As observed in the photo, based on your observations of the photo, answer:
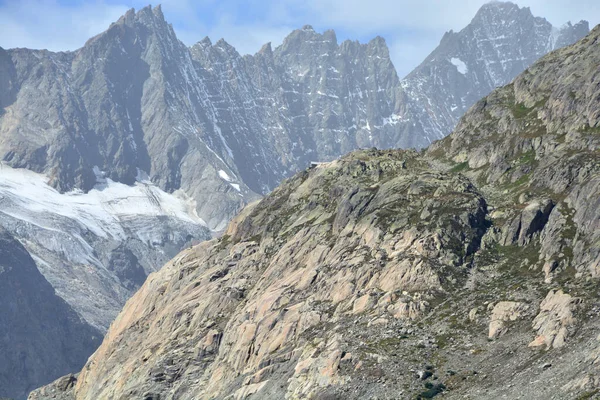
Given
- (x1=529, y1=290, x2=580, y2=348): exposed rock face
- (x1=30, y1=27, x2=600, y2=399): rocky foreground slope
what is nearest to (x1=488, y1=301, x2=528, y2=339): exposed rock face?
(x1=30, y1=27, x2=600, y2=399): rocky foreground slope

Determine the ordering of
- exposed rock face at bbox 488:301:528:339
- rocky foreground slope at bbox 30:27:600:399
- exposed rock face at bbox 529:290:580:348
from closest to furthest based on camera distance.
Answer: exposed rock face at bbox 529:290:580:348, rocky foreground slope at bbox 30:27:600:399, exposed rock face at bbox 488:301:528:339

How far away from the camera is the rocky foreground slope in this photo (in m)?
Answer: 122

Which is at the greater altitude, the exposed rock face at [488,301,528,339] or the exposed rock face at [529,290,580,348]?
the exposed rock face at [488,301,528,339]

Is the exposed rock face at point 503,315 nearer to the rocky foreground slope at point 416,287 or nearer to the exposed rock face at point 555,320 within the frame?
the rocky foreground slope at point 416,287

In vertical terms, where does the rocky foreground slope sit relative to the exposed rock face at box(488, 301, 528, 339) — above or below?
above

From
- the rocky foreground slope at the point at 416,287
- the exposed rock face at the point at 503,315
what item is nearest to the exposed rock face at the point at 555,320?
the rocky foreground slope at the point at 416,287

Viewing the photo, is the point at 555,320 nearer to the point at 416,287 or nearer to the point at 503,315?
the point at 503,315

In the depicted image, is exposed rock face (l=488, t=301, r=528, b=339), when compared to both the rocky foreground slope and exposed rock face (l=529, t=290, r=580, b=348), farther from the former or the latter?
exposed rock face (l=529, t=290, r=580, b=348)

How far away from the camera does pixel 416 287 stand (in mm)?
145125

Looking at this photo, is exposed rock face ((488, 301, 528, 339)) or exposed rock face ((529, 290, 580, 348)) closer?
exposed rock face ((529, 290, 580, 348))

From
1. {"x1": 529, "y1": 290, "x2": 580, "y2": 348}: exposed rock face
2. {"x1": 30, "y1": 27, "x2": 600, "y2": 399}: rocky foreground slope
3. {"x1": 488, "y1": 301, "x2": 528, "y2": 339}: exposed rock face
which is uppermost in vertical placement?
{"x1": 30, "y1": 27, "x2": 600, "y2": 399}: rocky foreground slope

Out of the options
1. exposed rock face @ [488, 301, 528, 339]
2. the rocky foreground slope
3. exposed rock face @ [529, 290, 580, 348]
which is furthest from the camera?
exposed rock face @ [488, 301, 528, 339]

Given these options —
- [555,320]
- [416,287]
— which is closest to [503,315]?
[555,320]

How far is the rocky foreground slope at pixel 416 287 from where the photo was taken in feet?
399
